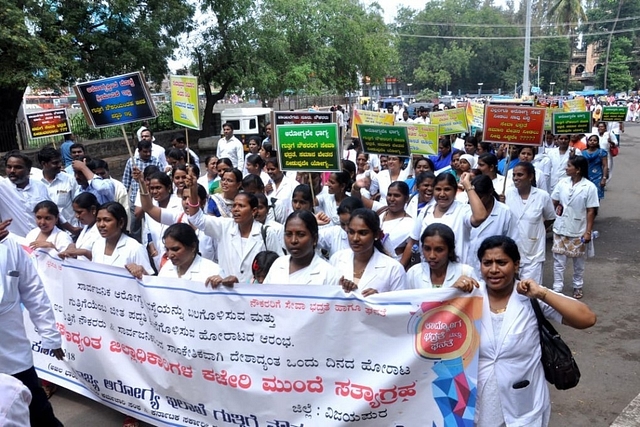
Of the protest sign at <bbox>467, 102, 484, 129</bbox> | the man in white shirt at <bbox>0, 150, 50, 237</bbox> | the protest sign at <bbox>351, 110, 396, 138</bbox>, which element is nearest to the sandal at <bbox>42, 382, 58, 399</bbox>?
the man in white shirt at <bbox>0, 150, 50, 237</bbox>

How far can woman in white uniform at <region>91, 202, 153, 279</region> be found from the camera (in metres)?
4.20

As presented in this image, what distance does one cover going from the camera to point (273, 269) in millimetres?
3740

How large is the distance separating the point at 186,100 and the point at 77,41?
1032 centimetres

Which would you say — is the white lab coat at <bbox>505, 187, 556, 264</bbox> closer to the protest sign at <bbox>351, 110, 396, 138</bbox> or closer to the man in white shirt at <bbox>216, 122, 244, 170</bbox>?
the protest sign at <bbox>351, 110, 396, 138</bbox>

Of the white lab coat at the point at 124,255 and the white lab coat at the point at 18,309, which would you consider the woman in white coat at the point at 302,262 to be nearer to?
the white lab coat at the point at 124,255

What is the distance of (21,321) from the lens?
3488 mm

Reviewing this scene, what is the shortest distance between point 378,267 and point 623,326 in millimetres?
3481

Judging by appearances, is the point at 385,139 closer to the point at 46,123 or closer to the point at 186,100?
the point at 186,100

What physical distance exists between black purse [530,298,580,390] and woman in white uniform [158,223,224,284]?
1.92 metres

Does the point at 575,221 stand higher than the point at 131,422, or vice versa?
the point at 575,221

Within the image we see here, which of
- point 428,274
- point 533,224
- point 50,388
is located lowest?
point 50,388

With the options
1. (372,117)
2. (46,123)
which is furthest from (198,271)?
(46,123)

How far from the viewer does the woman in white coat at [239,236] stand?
14.8ft

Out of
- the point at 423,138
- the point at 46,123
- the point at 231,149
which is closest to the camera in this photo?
the point at 423,138
